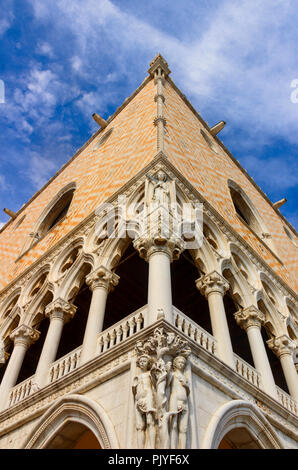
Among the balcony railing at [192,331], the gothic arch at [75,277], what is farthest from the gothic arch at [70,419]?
the gothic arch at [75,277]

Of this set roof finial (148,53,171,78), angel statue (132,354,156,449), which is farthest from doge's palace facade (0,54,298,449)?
roof finial (148,53,171,78)

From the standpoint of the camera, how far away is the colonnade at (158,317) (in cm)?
590

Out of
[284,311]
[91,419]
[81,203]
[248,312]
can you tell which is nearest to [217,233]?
[248,312]

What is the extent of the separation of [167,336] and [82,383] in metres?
1.54

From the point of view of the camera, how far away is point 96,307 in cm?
668

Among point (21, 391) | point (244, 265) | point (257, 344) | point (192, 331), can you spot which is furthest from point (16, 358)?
point (244, 265)

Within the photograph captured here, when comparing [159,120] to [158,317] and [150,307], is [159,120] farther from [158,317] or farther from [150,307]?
[158,317]

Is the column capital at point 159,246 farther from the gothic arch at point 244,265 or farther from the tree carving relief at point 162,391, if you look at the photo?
the gothic arch at point 244,265

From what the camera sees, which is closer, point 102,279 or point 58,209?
point 102,279

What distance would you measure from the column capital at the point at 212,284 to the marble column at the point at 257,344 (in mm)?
806

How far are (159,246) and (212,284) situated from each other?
4.37ft

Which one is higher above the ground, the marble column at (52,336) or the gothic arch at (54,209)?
the gothic arch at (54,209)

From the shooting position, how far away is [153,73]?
47.4 ft
